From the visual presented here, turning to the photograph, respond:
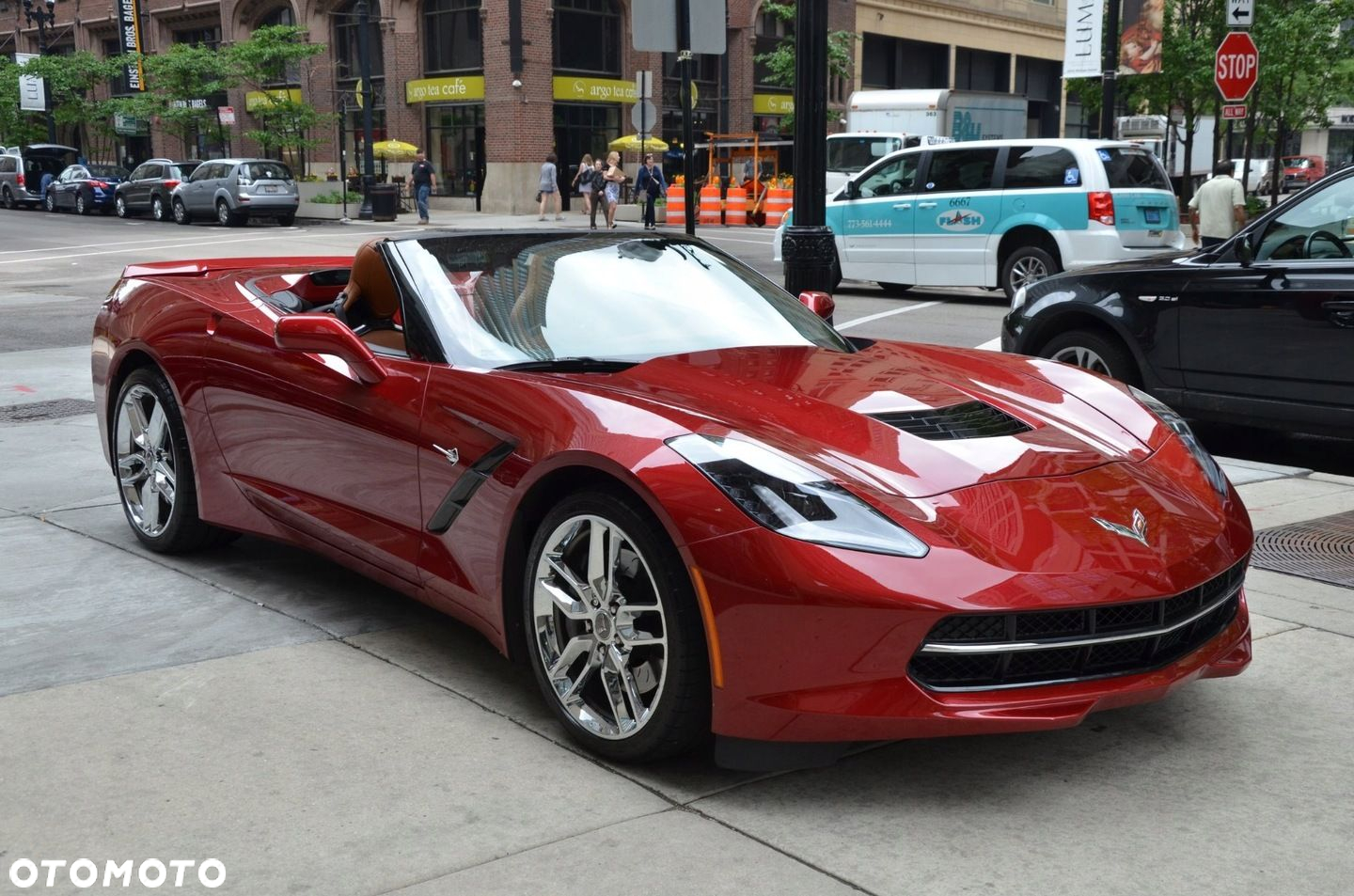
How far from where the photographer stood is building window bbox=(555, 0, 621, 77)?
4559cm

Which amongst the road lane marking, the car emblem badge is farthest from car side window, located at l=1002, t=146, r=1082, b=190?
the car emblem badge

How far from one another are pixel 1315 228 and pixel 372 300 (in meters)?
4.99

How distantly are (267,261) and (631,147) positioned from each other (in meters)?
38.7

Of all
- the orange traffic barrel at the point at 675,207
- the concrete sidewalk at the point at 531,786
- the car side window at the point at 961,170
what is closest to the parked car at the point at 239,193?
the orange traffic barrel at the point at 675,207

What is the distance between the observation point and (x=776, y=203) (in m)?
33.8

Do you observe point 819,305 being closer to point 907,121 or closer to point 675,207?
point 907,121

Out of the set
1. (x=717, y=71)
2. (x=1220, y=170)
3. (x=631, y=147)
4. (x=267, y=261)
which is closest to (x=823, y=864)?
(x=267, y=261)

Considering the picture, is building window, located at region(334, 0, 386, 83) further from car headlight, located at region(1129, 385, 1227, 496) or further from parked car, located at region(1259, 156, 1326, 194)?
car headlight, located at region(1129, 385, 1227, 496)

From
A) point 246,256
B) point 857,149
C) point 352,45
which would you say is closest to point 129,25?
point 352,45

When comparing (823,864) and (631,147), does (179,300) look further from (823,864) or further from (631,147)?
(631,147)

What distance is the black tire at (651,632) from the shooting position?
3.29 meters

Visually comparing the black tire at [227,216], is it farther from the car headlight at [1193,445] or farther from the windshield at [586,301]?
the car headlight at [1193,445]

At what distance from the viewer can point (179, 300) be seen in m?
5.38

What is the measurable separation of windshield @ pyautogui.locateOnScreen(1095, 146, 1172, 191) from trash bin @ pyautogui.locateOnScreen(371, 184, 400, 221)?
84.9 feet
